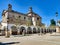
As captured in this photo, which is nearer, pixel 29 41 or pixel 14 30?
pixel 29 41

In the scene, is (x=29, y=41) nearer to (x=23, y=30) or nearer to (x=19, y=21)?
(x=23, y=30)

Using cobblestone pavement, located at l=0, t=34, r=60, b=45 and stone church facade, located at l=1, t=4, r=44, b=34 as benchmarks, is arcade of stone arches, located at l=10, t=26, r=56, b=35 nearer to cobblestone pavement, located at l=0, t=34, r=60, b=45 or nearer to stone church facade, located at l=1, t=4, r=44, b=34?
stone church facade, located at l=1, t=4, r=44, b=34

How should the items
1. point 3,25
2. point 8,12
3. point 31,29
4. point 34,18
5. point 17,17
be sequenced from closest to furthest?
1. point 3,25
2. point 31,29
3. point 8,12
4. point 17,17
5. point 34,18

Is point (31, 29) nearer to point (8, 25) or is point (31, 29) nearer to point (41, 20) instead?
point (8, 25)

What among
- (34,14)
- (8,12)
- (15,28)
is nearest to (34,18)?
(34,14)

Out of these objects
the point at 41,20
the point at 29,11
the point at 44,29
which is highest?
the point at 29,11

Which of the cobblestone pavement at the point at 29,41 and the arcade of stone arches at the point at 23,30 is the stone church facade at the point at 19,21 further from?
the cobblestone pavement at the point at 29,41

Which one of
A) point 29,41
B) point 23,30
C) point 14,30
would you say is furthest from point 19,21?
point 29,41

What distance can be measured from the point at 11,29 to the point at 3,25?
5.85m

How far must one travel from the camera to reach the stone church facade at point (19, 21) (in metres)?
51.3

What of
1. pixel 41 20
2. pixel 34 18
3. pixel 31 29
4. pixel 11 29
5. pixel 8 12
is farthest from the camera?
pixel 41 20

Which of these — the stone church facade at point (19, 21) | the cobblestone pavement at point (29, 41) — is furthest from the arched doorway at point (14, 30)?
the cobblestone pavement at point (29, 41)

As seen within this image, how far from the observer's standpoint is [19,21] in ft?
225

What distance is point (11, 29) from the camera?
160 feet
